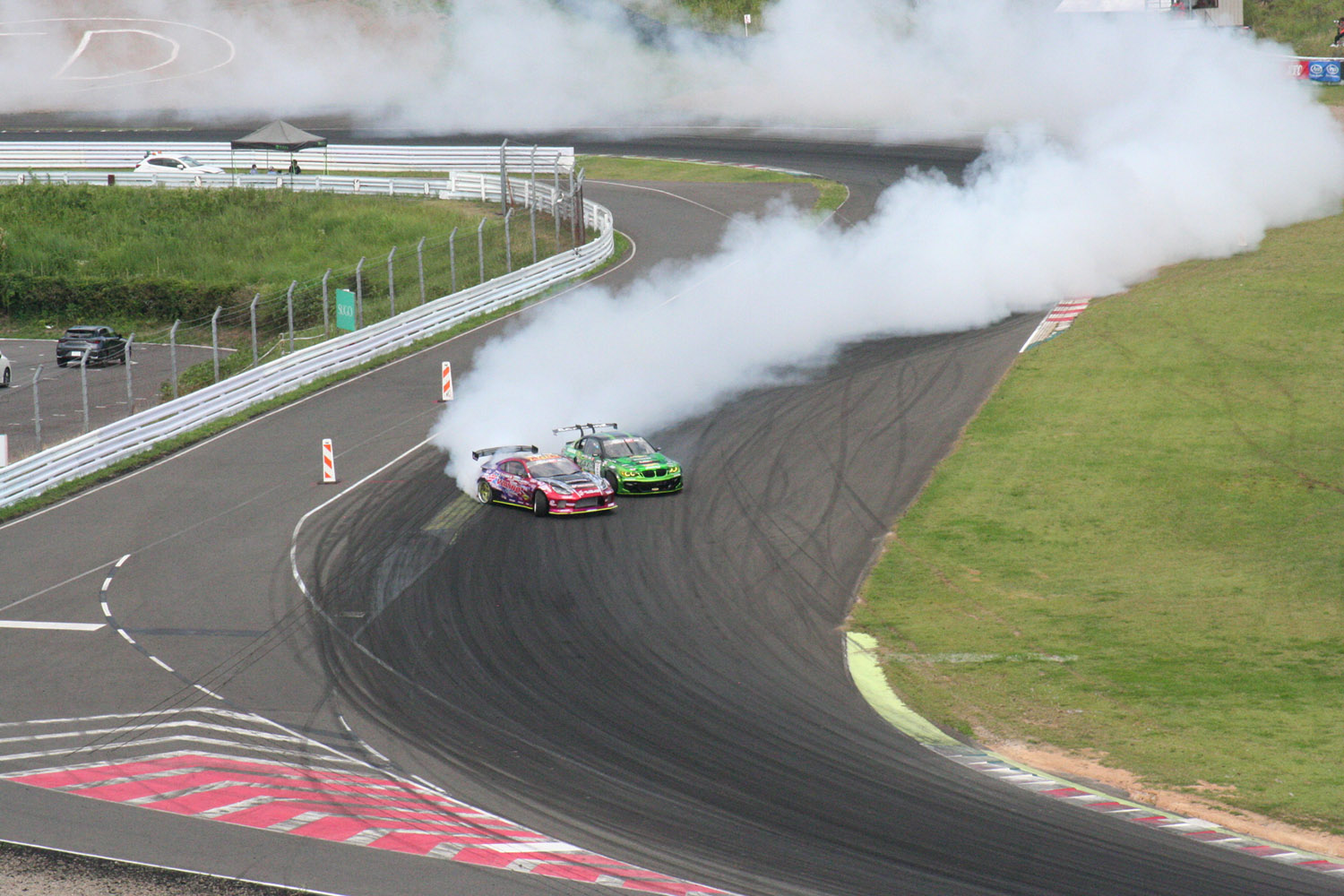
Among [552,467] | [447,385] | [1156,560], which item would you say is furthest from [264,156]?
[1156,560]

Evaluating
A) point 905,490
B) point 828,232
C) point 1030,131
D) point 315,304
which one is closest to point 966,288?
point 828,232

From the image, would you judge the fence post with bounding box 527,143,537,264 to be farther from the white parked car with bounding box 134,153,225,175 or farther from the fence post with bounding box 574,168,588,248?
the white parked car with bounding box 134,153,225,175

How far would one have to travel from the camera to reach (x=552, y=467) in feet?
86.5

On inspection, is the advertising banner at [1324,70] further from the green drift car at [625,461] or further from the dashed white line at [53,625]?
the dashed white line at [53,625]

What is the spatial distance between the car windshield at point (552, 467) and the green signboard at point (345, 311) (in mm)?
14534

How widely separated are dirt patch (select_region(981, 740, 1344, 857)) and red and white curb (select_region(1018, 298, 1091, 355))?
70.1ft

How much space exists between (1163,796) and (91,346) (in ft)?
128

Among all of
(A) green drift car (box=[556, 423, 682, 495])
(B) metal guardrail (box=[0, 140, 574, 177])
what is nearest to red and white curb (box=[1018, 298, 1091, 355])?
(A) green drift car (box=[556, 423, 682, 495])

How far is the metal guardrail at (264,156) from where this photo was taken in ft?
213

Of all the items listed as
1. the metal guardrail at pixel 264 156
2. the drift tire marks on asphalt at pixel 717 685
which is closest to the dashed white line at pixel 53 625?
the drift tire marks on asphalt at pixel 717 685

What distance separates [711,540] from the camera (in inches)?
955

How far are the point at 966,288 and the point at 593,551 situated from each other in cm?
2037

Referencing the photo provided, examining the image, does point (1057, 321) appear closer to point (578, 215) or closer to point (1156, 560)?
point (1156, 560)

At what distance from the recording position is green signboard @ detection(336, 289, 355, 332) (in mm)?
38844
